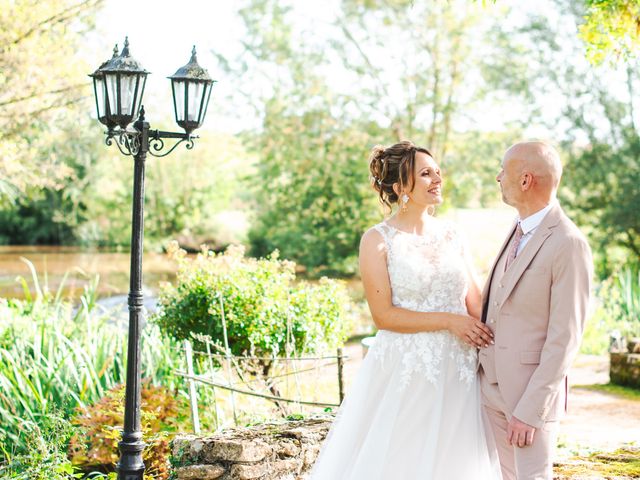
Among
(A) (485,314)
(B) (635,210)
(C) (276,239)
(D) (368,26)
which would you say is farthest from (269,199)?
(A) (485,314)

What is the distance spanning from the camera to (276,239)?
21594 mm

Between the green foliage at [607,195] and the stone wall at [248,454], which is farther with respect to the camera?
the green foliage at [607,195]

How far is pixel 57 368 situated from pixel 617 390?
5.93 metres

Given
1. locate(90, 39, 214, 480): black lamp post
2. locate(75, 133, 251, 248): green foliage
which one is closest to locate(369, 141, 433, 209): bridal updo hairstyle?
locate(90, 39, 214, 480): black lamp post

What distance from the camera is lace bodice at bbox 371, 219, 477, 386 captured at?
3.49 m

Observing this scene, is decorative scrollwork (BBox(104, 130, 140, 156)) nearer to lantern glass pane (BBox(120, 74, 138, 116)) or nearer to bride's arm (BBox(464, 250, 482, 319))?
lantern glass pane (BBox(120, 74, 138, 116))

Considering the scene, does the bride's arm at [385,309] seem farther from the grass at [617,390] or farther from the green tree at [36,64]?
the green tree at [36,64]

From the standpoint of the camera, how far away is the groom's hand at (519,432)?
117 inches

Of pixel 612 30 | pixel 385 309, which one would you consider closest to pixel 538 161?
pixel 385 309

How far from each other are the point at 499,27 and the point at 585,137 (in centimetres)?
301

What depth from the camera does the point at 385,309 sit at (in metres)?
3.53

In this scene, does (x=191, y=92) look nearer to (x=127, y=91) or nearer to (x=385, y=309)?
(x=127, y=91)

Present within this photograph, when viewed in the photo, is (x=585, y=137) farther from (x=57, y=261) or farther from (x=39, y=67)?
(x=57, y=261)

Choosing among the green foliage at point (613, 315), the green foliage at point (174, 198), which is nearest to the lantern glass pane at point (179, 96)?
the green foliage at point (613, 315)
